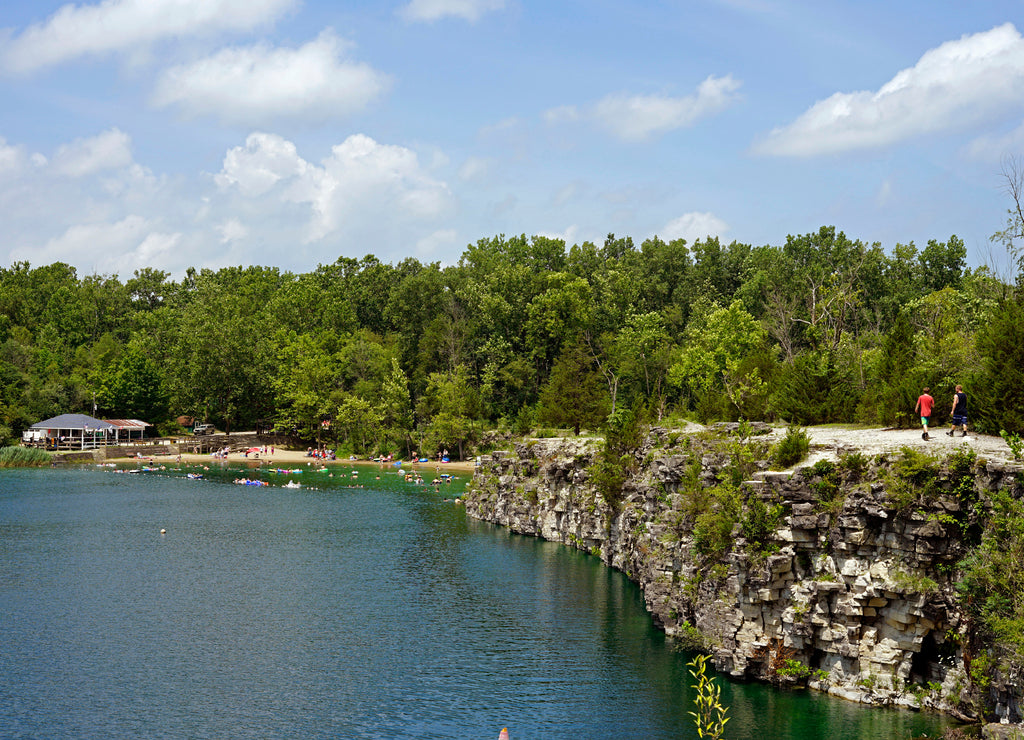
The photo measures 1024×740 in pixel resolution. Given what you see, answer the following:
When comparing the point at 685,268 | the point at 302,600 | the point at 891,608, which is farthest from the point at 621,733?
the point at 685,268

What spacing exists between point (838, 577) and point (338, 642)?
22975 mm

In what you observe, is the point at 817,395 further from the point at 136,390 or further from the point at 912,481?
the point at 136,390

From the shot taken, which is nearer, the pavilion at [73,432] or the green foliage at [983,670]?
the green foliage at [983,670]

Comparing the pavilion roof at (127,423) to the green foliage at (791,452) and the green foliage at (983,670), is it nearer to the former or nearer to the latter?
the green foliage at (791,452)

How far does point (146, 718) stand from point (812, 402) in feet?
Answer: 124

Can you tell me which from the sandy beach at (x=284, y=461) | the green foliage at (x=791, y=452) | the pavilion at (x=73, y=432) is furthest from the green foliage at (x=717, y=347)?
the pavilion at (x=73, y=432)

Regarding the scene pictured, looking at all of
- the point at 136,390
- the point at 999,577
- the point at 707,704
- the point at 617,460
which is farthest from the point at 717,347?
the point at 136,390

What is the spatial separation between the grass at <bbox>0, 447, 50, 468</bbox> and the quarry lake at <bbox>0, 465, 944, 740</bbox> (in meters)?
48.8

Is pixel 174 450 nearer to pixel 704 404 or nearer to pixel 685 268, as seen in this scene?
pixel 685 268

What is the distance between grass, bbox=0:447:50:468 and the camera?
115 m

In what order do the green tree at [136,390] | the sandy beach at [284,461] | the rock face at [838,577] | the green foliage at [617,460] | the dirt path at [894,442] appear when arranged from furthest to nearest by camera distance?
1. the green tree at [136,390]
2. the sandy beach at [284,461]
3. the green foliage at [617,460]
4. the dirt path at [894,442]
5. the rock face at [838,577]

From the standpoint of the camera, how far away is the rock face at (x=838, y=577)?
29.4 m

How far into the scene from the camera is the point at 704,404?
209 feet

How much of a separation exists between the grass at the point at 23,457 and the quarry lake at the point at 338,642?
48.8 meters
